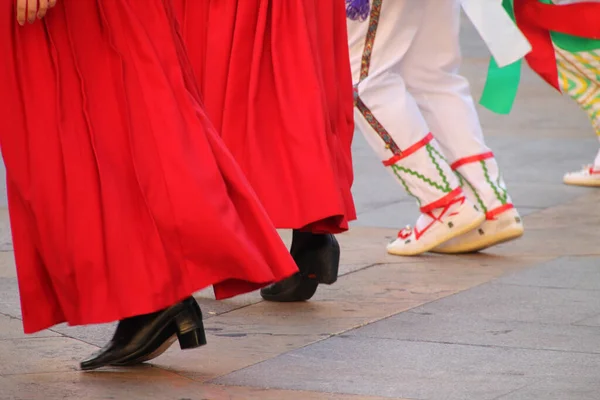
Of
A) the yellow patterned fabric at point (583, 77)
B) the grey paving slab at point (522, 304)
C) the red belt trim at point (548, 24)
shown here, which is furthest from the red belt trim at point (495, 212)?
the yellow patterned fabric at point (583, 77)

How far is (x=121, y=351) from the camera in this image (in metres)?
3.02

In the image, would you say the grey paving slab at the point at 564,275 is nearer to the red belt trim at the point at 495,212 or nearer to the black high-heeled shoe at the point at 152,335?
the red belt trim at the point at 495,212

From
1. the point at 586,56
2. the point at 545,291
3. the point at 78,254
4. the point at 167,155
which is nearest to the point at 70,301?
the point at 78,254

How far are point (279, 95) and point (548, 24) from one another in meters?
1.83

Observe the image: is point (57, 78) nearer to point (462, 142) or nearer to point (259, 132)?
point (259, 132)

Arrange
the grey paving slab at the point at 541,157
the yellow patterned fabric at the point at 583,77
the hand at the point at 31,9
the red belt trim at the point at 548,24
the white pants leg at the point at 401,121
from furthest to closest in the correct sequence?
the grey paving slab at the point at 541,157
the yellow patterned fabric at the point at 583,77
the red belt trim at the point at 548,24
the white pants leg at the point at 401,121
the hand at the point at 31,9

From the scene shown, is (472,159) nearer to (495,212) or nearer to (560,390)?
(495,212)

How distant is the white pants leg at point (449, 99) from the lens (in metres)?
4.61

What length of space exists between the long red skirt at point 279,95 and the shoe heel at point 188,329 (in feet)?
1.95

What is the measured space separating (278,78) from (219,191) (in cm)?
79

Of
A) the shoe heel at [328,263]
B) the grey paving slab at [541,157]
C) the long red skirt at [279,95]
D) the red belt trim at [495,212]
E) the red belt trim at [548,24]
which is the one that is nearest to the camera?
the long red skirt at [279,95]

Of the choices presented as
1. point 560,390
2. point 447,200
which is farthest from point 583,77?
point 560,390

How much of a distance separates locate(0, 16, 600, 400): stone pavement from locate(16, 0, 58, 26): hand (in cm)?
83

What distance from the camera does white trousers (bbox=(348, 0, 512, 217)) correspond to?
4.45 metres
